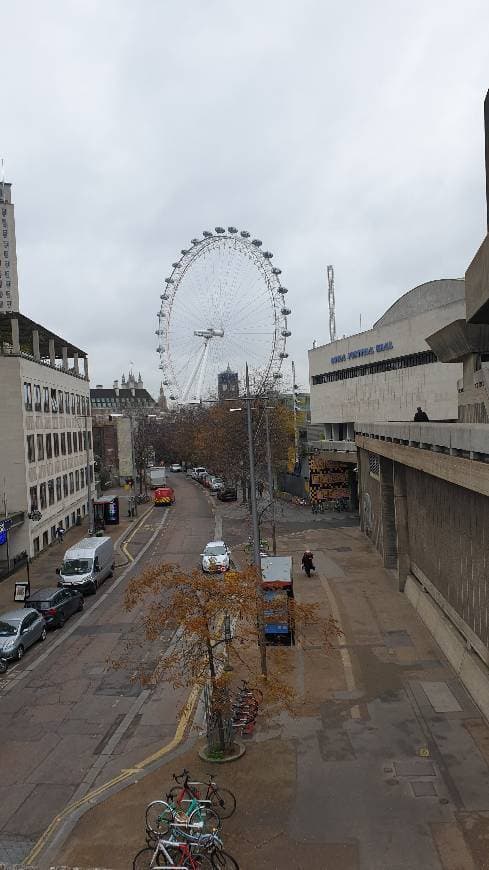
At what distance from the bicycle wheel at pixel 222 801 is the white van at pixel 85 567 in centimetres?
2028

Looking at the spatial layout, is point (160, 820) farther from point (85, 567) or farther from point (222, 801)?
point (85, 567)

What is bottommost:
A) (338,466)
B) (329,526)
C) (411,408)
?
(329,526)

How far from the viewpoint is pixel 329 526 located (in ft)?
170

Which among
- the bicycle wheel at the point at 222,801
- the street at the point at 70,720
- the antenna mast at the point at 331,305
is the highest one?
the antenna mast at the point at 331,305

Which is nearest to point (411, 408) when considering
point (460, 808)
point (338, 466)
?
point (338, 466)

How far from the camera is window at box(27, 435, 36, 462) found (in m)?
42.3

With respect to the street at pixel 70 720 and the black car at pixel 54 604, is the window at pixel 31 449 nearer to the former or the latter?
the black car at pixel 54 604

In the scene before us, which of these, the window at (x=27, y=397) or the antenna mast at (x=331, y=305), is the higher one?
the antenna mast at (x=331, y=305)

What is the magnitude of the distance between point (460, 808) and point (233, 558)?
2902cm

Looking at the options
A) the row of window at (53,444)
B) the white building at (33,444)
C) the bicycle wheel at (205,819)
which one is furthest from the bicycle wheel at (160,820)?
the row of window at (53,444)

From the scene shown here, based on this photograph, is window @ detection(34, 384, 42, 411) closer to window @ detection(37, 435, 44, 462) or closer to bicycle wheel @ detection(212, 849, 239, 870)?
window @ detection(37, 435, 44, 462)

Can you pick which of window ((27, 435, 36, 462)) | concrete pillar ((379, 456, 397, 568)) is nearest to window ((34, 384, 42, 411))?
window ((27, 435, 36, 462))

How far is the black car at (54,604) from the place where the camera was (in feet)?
87.3

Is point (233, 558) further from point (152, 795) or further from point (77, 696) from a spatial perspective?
point (152, 795)
